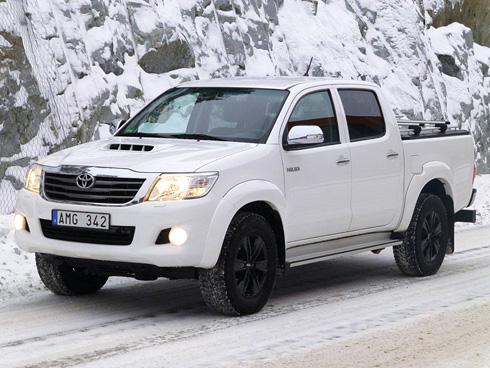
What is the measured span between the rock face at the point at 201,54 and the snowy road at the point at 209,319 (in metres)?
4.10

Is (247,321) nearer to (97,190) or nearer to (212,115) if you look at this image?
(97,190)

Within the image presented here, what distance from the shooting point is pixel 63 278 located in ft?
27.9

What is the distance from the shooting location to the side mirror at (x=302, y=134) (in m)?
8.26

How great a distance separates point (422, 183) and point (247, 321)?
2.77 metres

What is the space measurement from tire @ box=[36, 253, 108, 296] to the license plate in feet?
2.34

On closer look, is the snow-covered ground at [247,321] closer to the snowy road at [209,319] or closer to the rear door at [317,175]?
the snowy road at [209,319]

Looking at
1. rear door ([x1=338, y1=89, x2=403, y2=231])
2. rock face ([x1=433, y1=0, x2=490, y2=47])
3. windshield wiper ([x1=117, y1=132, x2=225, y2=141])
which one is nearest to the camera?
windshield wiper ([x1=117, y1=132, x2=225, y2=141])

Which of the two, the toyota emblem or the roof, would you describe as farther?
the roof

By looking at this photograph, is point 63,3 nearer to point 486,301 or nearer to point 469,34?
point 486,301

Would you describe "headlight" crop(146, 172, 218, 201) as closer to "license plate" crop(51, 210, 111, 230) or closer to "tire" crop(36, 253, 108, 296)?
"license plate" crop(51, 210, 111, 230)

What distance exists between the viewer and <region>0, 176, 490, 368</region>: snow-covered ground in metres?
6.61

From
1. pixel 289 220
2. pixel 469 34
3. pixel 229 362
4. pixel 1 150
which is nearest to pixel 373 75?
pixel 469 34

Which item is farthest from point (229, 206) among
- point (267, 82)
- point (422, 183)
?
point (422, 183)

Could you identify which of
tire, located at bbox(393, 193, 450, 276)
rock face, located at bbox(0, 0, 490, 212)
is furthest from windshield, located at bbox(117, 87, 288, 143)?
rock face, located at bbox(0, 0, 490, 212)
